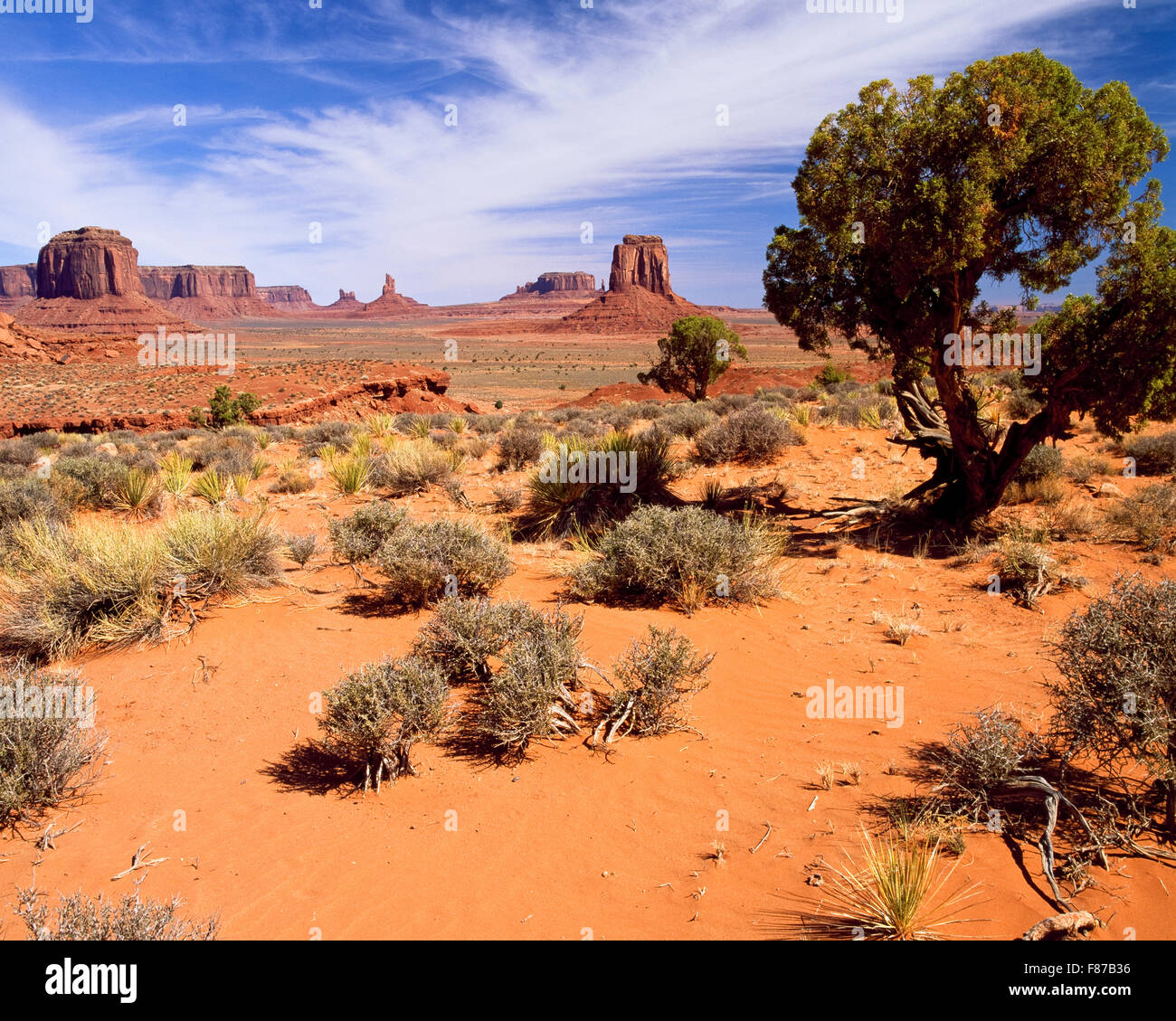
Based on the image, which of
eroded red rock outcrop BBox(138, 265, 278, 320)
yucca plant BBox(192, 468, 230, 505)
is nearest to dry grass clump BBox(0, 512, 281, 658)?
yucca plant BBox(192, 468, 230, 505)

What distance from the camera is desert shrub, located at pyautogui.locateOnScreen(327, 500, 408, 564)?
24.7ft

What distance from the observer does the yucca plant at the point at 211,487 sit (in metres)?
10.8

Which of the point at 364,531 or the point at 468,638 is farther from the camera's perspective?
the point at 364,531

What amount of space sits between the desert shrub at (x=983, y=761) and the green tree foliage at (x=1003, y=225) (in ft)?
17.4

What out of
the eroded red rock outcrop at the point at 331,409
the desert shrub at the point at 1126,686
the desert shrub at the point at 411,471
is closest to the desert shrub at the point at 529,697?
the desert shrub at the point at 1126,686

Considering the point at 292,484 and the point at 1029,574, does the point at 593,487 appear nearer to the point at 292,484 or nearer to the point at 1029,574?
the point at 1029,574

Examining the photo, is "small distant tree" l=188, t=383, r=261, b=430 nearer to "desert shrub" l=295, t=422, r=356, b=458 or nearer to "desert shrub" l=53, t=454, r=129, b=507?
"desert shrub" l=295, t=422, r=356, b=458

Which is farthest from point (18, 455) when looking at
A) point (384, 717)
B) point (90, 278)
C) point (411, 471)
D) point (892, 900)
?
point (90, 278)

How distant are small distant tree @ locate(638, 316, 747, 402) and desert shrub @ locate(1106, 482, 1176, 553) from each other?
23.9m

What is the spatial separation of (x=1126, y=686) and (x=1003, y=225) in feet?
20.8

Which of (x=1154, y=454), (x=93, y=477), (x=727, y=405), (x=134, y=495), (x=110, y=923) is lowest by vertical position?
(x=110, y=923)

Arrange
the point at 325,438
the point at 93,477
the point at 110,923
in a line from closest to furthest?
the point at 110,923, the point at 93,477, the point at 325,438

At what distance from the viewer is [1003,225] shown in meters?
7.59
